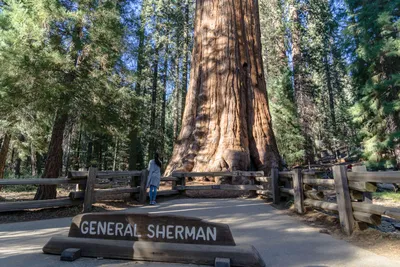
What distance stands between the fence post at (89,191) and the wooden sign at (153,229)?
3.75 meters

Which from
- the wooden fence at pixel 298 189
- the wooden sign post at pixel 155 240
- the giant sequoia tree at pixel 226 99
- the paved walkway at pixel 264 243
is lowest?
the paved walkway at pixel 264 243

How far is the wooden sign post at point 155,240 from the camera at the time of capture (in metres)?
3.17

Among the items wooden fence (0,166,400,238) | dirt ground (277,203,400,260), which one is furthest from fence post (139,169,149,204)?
dirt ground (277,203,400,260)

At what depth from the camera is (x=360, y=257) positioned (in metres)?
3.59

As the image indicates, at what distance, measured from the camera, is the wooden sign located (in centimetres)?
335

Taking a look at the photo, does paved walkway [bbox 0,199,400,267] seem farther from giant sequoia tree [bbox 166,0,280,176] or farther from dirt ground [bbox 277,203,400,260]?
giant sequoia tree [bbox 166,0,280,176]

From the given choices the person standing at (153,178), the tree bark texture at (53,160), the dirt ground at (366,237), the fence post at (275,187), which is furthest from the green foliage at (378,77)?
the tree bark texture at (53,160)

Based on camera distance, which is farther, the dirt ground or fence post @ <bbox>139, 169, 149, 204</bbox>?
fence post @ <bbox>139, 169, 149, 204</bbox>

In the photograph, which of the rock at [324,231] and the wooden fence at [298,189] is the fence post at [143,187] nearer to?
the wooden fence at [298,189]

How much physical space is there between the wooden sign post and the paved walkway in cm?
12

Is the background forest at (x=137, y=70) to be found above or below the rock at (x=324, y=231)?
above

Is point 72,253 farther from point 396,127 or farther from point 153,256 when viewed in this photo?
point 396,127

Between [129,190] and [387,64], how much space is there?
14.7 metres

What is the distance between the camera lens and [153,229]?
11.2 ft
